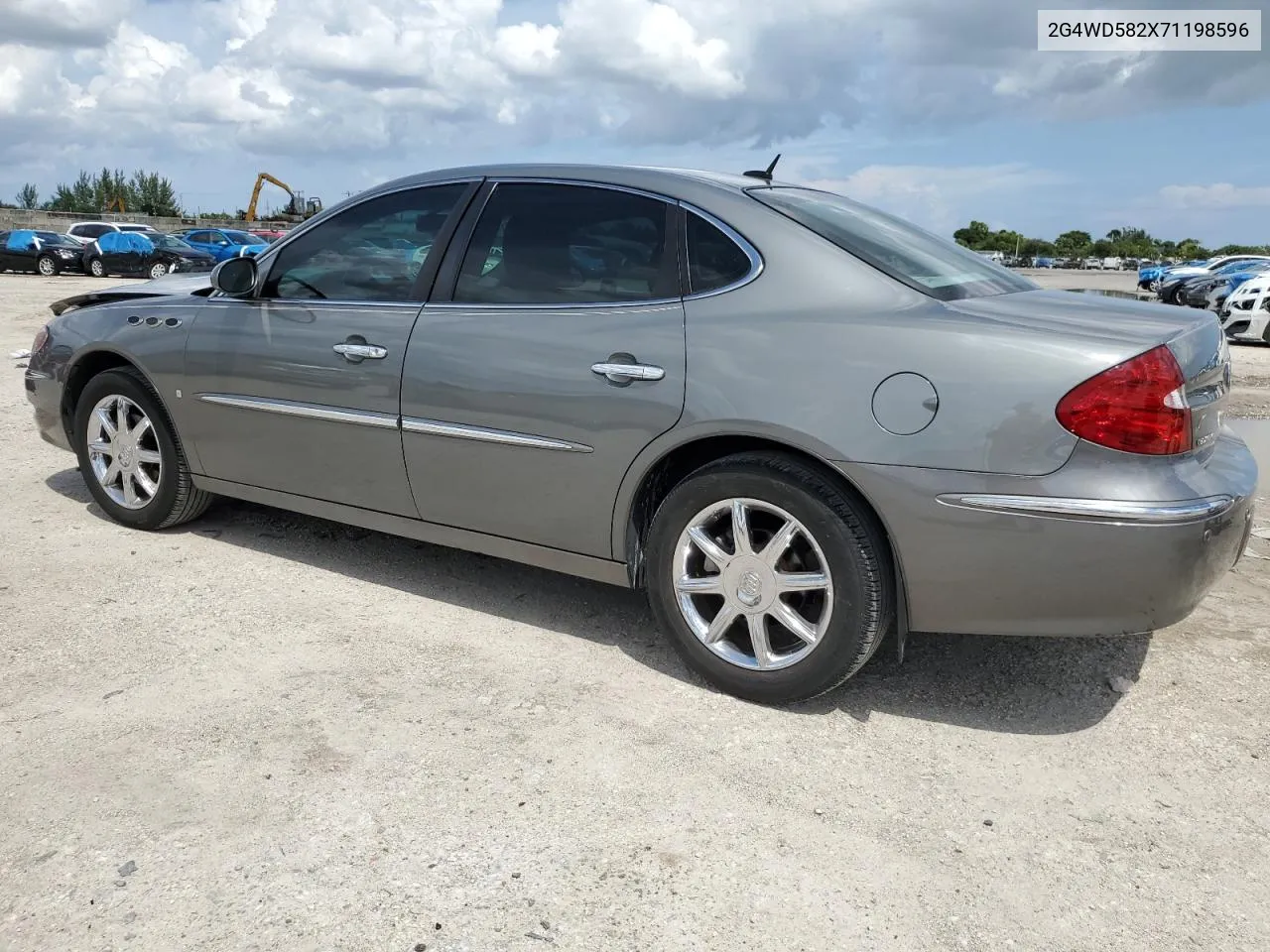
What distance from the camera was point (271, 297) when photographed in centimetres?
448

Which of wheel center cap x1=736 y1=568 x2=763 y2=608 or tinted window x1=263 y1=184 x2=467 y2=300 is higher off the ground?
tinted window x1=263 y1=184 x2=467 y2=300

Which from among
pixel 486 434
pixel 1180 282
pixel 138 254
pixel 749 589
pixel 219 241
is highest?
pixel 219 241

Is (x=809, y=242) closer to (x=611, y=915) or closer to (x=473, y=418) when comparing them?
(x=473, y=418)

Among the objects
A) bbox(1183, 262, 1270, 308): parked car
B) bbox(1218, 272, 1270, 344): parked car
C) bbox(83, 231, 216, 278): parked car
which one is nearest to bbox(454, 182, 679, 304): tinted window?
bbox(1218, 272, 1270, 344): parked car

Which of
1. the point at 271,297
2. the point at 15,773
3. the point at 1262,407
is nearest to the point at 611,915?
the point at 15,773

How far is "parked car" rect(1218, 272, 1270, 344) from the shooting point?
1611 centimetres

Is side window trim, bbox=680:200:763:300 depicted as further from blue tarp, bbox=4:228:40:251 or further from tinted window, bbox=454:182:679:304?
blue tarp, bbox=4:228:40:251

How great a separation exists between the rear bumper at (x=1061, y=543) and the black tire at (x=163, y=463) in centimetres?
322

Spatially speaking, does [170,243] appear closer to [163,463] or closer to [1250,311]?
[1250,311]

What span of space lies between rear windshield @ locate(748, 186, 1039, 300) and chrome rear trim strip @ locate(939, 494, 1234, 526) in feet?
2.23

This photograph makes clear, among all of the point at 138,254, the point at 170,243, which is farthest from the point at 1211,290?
A: the point at 138,254

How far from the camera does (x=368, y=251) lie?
4.28m

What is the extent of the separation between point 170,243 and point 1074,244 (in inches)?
3781

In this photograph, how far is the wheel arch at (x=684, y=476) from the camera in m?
3.18
